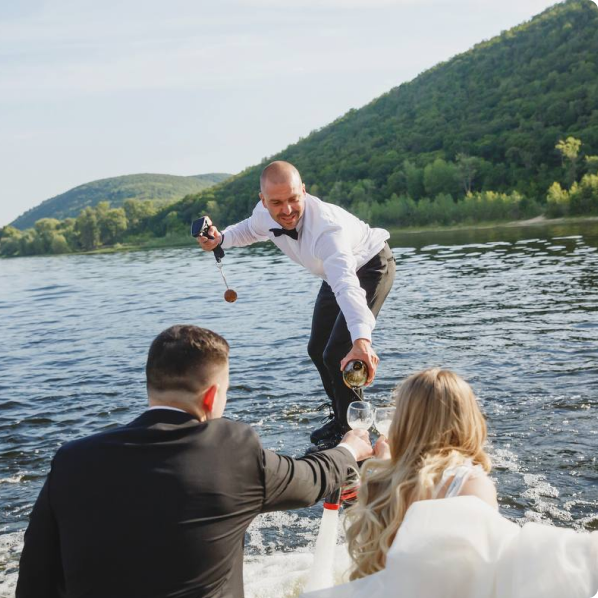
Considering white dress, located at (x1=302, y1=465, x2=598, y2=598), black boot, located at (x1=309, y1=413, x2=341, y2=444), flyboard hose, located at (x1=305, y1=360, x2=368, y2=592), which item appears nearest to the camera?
white dress, located at (x1=302, y1=465, x2=598, y2=598)

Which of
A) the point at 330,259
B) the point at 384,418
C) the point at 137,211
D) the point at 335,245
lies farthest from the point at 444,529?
the point at 137,211

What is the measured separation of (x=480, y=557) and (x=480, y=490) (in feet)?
1.71

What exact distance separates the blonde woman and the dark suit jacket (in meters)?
0.63

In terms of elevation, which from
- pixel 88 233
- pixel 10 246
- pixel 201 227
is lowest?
pixel 201 227

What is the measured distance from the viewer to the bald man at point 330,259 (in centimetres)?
643

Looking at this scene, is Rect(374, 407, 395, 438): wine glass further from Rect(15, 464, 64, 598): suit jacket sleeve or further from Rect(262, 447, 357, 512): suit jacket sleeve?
Rect(15, 464, 64, 598): suit jacket sleeve

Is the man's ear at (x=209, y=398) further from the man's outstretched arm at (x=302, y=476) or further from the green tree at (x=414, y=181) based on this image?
the green tree at (x=414, y=181)

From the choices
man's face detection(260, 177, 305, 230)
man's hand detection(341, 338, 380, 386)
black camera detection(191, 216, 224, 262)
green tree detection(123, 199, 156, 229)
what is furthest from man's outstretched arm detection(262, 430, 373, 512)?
green tree detection(123, 199, 156, 229)

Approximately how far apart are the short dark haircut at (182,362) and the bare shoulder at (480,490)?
1.29 meters

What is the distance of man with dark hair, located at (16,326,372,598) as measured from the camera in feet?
9.52

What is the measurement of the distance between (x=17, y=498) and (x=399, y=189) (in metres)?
98.9

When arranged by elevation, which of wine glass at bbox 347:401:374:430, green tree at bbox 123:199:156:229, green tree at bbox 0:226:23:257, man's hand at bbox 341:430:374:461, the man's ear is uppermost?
green tree at bbox 123:199:156:229

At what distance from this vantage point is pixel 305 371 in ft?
40.8

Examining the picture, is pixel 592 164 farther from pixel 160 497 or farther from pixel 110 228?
pixel 110 228
